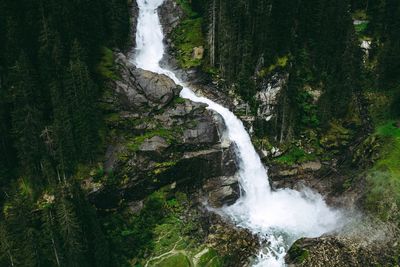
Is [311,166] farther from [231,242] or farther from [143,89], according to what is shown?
[143,89]

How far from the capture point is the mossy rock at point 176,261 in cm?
3625

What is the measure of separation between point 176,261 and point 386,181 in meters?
21.3

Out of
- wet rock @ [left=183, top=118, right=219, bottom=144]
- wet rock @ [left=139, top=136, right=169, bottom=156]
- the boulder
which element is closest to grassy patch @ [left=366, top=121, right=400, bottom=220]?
wet rock @ [left=183, top=118, right=219, bottom=144]

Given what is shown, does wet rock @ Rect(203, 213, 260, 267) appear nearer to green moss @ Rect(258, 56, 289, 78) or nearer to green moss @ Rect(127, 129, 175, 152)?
green moss @ Rect(127, 129, 175, 152)

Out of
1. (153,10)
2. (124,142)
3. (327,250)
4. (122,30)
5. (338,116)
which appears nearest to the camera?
(327,250)

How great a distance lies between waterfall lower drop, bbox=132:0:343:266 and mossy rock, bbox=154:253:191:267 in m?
6.49

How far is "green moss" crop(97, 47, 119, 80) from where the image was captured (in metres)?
45.4

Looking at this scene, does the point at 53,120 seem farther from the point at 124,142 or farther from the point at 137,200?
the point at 137,200

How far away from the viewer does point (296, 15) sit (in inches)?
2041

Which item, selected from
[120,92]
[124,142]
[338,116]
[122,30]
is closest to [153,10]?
[122,30]

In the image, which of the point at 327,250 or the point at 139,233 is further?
the point at 139,233

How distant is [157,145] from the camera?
139ft

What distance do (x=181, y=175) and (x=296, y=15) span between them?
26.4m

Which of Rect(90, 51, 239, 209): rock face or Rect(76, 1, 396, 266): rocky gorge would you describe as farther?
Rect(90, 51, 239, 209): rock face
